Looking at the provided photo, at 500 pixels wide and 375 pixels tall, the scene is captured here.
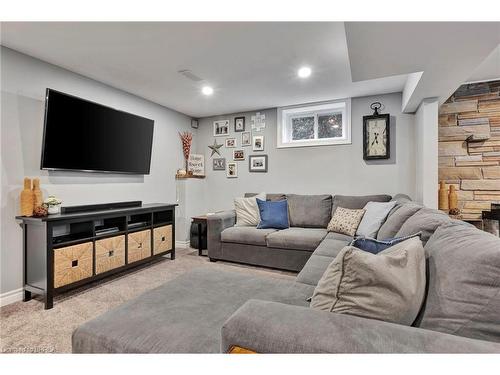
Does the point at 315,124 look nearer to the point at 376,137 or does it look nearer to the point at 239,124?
the point at 376,137

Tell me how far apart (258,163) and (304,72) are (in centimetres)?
191

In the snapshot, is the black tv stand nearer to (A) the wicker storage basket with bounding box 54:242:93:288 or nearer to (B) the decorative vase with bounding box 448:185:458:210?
(A) the wicker storage basket with bounding box 54:242:93:288

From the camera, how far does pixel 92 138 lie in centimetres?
311

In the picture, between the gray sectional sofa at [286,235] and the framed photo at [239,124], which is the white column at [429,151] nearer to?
the gray sectional sofa at [286,235]

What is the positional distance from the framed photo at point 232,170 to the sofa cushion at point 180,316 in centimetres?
321

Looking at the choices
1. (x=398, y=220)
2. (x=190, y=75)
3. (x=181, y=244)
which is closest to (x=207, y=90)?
(x=190, y=75)

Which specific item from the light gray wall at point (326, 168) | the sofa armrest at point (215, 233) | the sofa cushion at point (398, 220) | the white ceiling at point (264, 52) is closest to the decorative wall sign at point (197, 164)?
the light gray wall at point (326, 168)

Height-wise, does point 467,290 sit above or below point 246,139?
below

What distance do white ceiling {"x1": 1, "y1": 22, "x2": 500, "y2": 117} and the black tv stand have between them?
1.55m

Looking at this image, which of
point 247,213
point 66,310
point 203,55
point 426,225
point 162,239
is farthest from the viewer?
point 247,213

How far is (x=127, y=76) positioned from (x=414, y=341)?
11.4 feet

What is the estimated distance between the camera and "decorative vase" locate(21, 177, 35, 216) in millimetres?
2500

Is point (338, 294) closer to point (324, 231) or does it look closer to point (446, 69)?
point (446, 69)
